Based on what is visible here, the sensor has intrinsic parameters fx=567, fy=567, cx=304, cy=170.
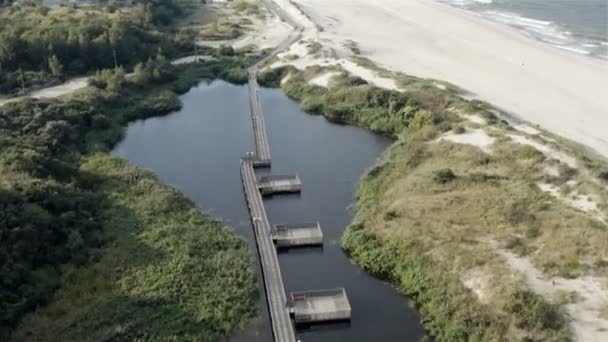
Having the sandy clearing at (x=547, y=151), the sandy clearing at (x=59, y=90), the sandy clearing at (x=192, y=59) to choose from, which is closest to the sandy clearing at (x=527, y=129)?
the sandy clearing at (x=547, y=151)

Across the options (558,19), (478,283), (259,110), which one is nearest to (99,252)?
(478,283)

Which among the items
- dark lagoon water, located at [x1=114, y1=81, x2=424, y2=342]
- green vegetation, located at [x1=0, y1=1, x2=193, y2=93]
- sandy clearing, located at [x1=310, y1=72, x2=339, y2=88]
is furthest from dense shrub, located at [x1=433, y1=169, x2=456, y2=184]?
green vegetation, located at [x1=0, y1=1, x2=193, y2=93]

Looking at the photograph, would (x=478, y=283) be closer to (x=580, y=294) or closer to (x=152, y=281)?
(x=580, y=294)

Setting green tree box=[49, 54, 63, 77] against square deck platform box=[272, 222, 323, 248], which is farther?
green tree box=[49, 54, 63, 77]

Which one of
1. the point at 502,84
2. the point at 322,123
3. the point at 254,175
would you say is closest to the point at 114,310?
the point at 254,175

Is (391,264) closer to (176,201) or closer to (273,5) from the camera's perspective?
(176,201)

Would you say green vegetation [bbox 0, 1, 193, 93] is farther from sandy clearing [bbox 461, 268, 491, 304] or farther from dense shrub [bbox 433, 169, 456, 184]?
sandy clearing [bbox 461, 268, 491, 304]

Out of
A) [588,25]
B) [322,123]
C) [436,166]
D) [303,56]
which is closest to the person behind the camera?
[436,166]
